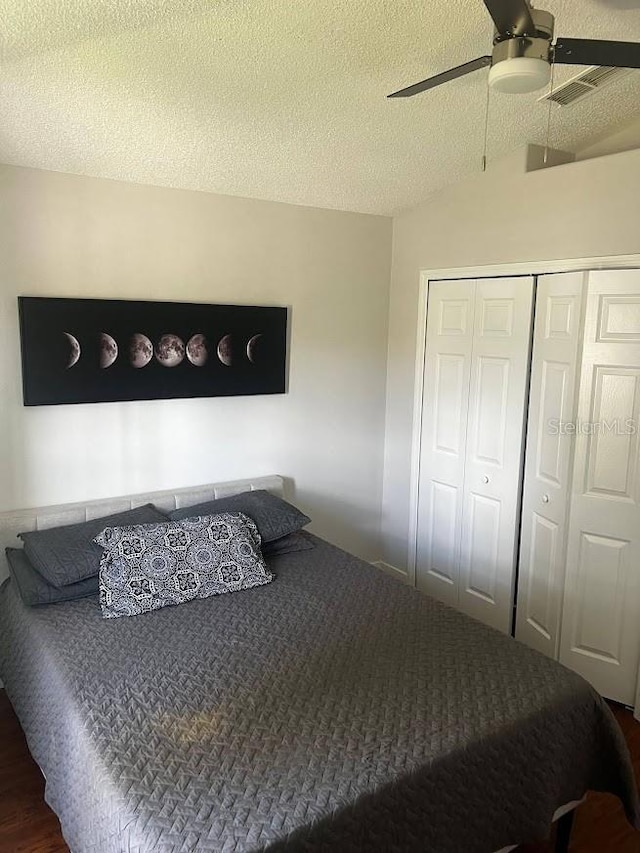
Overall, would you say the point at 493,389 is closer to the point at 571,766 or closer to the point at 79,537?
the point at 571,766

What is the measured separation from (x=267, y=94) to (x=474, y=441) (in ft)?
6.47

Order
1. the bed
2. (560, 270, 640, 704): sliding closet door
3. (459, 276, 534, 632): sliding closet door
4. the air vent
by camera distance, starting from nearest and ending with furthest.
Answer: the bed < the air vent < (560, 270, 640, 704): sliding closet door < (459, 276, 534, 632): sliding closet door

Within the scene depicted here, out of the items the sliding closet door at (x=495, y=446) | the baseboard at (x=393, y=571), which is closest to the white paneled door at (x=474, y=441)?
the sliding closet door at (x=495, y=446)

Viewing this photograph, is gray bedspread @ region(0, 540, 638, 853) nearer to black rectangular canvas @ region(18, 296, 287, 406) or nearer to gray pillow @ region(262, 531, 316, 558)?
gray pillow @ region(262, 531, 316, 558)

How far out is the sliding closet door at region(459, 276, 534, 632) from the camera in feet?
10.5

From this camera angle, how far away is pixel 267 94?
7.86 feet

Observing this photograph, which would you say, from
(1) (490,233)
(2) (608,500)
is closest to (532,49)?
(1) (490,233)

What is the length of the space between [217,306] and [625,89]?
6.56ft

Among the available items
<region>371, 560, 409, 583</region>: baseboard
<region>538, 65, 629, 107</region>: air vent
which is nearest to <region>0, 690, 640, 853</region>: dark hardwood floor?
<region>371, 560, 409, 583</region>: baseboard

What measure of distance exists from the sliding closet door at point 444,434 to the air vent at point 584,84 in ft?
3.20

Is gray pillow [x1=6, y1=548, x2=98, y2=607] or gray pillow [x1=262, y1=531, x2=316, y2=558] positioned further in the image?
gray pillow [x1=262, y1=531, x2=316, y2=558]

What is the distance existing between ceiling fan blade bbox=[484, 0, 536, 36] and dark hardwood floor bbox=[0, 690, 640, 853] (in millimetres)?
2410

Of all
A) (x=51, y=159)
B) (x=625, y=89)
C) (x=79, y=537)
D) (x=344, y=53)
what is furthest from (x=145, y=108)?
(x=625, y=89)

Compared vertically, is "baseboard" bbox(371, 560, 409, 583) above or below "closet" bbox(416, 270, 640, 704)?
below
